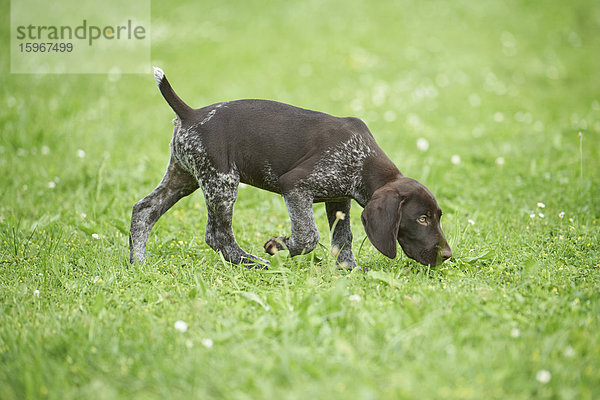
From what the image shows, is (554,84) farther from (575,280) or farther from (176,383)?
(176,383)

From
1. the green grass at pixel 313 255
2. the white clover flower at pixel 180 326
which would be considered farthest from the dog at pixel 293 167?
the white clover flower at pixel 180 326

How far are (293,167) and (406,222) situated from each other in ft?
3.39

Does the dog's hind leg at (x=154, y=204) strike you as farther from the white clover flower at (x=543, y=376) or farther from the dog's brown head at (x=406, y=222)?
the white clover flower at (x=543, y=376)

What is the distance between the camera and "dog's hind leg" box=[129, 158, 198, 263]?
514cm

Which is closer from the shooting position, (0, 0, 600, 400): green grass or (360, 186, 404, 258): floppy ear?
(0, 0, 600, 400): green grass

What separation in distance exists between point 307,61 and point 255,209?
7.08 meters

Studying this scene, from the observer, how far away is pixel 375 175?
15.4ft

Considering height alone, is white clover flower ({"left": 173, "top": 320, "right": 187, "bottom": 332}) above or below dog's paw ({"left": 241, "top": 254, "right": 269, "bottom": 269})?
below

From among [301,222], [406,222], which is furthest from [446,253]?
[301,222]

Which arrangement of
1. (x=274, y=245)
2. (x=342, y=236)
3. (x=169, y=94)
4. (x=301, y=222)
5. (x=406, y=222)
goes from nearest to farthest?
1. (x=406, y=222)
2. (x=301, y=222)
3. (x=169, y=94)
4. (x=274, y=245)
5. (x=342, y=236)

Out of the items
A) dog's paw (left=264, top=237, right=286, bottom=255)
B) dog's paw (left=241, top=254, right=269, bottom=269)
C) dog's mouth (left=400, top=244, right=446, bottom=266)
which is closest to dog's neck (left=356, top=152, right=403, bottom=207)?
dog's mouth (left=400, top=244, right=446, bottom=266)

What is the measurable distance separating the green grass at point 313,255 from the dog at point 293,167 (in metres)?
0.27

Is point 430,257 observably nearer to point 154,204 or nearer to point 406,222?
point 406,222

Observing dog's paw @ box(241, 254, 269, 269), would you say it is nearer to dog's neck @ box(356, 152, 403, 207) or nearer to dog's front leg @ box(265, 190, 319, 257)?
dog's front leg @ box(265, 190, 319, 257)
